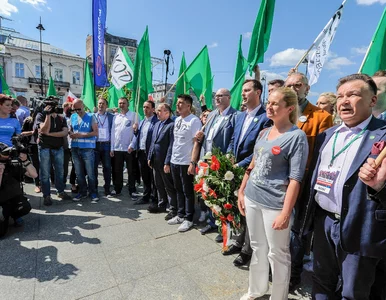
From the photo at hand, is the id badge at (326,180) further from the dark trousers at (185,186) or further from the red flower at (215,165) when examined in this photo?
the dark trousers at (185,186)

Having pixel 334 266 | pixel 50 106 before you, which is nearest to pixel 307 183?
pixel 334 266

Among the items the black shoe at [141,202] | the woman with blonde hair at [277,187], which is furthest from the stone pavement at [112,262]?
the black shoe at [141,202]

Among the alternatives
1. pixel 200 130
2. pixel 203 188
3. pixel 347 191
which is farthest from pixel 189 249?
pixel 347 191

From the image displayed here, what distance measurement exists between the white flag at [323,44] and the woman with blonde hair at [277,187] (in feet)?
8.05

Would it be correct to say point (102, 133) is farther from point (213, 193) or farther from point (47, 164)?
point (213, 193)

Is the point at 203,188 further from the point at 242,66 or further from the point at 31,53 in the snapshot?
the point at 31,53

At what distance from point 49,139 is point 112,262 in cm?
316

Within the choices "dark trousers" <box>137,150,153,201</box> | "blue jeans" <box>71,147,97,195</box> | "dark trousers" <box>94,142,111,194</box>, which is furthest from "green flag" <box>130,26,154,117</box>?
"blue jeans" <box>71,147,97,195</box>

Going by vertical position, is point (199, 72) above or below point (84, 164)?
above

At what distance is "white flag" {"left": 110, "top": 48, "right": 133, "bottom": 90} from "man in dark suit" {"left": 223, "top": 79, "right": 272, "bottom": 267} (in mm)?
4868

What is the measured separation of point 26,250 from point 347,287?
3621mm

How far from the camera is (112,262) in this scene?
298 cm

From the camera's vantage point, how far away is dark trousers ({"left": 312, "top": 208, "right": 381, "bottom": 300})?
1.59 metres

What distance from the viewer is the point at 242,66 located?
20.5 ft
